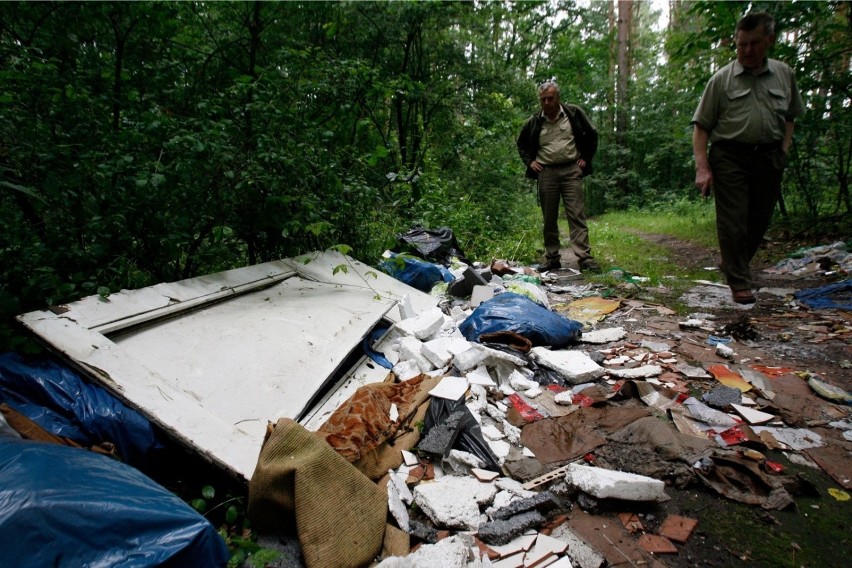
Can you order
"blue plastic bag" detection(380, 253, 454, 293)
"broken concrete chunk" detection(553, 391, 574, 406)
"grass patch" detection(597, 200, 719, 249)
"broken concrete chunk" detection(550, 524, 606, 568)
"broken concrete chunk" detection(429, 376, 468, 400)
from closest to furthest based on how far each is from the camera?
"broken concrete chunk" detection(550, 524, 606, 568), "broken concrete chunk" detection(429, 376, 468, 400), "broken concrete chunk" detection(553, 391, 574, 406), "blue plastic bag" detection(380, 253, 454, 293), "grass patch" detection(597, 200, 719, 249)

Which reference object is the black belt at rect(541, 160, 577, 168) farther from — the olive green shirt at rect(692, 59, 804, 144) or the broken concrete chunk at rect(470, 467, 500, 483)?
the broken concrete chunk at rect(470, 467, 500, 483)

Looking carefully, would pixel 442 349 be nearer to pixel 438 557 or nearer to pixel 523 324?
pixel 523 324

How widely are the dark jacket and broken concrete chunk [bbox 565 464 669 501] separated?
412cm

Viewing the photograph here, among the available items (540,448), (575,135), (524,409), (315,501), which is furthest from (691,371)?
(575,135)

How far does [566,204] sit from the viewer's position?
4961 mm

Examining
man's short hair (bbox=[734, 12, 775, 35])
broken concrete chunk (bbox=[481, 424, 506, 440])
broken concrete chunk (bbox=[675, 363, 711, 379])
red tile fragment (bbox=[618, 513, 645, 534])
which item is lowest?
red tile fragment (bbox=[618, 513, 645, 534])

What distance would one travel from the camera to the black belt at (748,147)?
302 cm

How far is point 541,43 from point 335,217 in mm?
10124

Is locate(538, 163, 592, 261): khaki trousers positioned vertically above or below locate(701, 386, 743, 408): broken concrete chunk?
above

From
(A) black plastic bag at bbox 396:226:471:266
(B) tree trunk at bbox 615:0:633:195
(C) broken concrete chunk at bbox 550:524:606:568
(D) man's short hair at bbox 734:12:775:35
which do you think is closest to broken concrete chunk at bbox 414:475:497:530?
(C) broken concrete chunk at bbox 550:524:606:568

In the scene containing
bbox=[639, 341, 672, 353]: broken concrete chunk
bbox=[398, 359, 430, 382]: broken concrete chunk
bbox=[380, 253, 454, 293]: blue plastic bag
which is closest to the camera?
bbox=[398, 359, 430, 382]: broken concrete chunk

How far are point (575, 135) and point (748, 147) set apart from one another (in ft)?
6.61

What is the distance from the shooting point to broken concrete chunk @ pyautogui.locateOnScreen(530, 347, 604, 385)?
222 centimetres

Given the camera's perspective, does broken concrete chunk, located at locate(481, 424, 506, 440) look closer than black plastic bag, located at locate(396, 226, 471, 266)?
Yes
